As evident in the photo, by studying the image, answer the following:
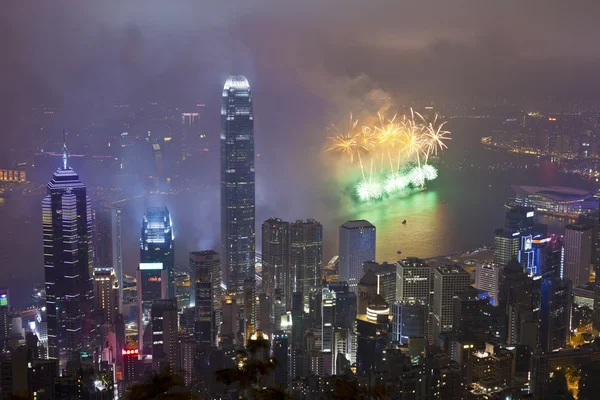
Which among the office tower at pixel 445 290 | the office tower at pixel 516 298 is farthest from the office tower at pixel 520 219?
the office tower at pixel 445 290

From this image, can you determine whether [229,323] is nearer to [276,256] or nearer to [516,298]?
[276,256]

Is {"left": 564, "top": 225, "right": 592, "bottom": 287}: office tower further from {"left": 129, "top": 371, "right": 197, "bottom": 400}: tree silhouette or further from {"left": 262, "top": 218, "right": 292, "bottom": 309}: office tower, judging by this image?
{"left": 129, "top": 371, "right": 197, "bottom": 400}: tree silhouette

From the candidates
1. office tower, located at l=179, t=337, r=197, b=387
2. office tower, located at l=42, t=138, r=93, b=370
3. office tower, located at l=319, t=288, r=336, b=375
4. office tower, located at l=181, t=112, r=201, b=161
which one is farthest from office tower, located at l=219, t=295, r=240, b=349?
office tower, located at l=181, t=112, r=201, b=161

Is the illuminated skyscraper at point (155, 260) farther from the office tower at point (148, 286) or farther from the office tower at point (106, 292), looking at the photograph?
the office tower at point (106, 292)

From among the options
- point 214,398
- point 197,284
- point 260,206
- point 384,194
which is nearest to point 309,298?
point 197,284

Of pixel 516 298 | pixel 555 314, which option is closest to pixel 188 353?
pixel 516 298
